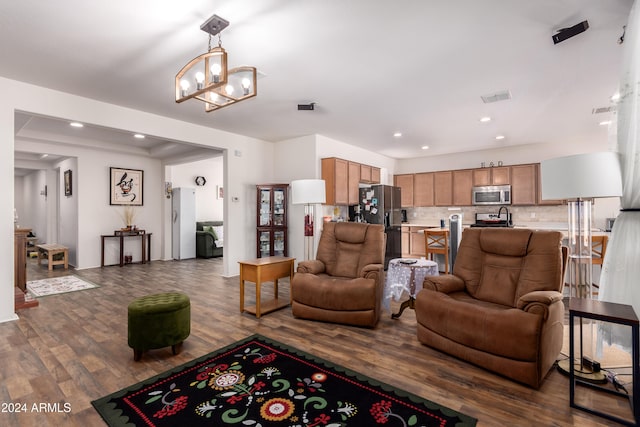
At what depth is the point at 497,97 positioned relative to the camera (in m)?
3.97

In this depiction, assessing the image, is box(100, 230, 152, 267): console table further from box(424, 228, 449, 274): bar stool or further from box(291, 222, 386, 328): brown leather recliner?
box(424, 228, 449, 274): bar stool

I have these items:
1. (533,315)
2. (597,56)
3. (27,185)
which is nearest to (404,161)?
(597,56)

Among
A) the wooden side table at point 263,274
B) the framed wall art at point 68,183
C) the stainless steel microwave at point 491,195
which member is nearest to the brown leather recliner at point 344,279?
the wooden side table at point 263,274

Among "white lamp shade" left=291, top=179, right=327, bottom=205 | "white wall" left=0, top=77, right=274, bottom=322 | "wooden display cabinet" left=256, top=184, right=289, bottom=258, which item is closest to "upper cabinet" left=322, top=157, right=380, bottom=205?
"wooden display cabinet" left=256, top=184, right=289, bottom=258

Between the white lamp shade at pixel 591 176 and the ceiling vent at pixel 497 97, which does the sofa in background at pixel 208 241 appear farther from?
the white lamp shade at pixel 591 176

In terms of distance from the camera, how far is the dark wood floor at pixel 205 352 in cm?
189

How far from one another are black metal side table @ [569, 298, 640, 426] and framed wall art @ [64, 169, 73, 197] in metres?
8.80

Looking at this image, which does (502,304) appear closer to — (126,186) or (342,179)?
(342,179)

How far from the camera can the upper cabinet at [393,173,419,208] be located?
8047mm

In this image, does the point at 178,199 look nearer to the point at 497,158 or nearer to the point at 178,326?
the point at 178,326

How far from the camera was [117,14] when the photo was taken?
2.31 m

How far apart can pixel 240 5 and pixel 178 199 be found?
6506 mm

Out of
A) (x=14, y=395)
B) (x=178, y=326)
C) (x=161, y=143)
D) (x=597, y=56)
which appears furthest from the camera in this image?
(x=161, y=143)

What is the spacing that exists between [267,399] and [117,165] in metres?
7.17
